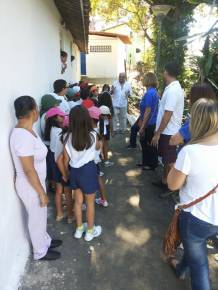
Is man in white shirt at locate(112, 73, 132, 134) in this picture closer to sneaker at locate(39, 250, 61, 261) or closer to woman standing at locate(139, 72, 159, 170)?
woman standing at locate(139, 72, 159, 170)

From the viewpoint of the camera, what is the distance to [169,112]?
4668mm

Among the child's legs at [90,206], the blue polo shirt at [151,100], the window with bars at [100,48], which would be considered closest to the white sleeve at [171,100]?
the blue polo shirt at [151,100]

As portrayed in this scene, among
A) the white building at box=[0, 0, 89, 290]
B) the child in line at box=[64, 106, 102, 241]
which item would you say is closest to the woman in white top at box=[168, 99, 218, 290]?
the child in line at box=[64, 106, 102, 241]

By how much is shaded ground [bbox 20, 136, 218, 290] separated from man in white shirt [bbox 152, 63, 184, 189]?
31.5 inches

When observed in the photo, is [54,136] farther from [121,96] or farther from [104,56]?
[104,56]

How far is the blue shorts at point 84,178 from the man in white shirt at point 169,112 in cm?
156

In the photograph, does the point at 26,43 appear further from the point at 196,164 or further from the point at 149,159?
the point at 149,159

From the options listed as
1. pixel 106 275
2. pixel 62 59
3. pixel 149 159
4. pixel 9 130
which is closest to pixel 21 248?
pixel 106 275

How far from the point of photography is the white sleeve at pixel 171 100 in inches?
182

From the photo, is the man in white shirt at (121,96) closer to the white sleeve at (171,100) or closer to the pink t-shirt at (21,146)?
the white sleeve at (171,100)

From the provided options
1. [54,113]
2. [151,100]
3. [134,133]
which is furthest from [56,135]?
[134,133]

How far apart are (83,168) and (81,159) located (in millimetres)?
109

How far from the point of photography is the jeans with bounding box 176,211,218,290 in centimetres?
253

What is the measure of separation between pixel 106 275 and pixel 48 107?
2464mm
